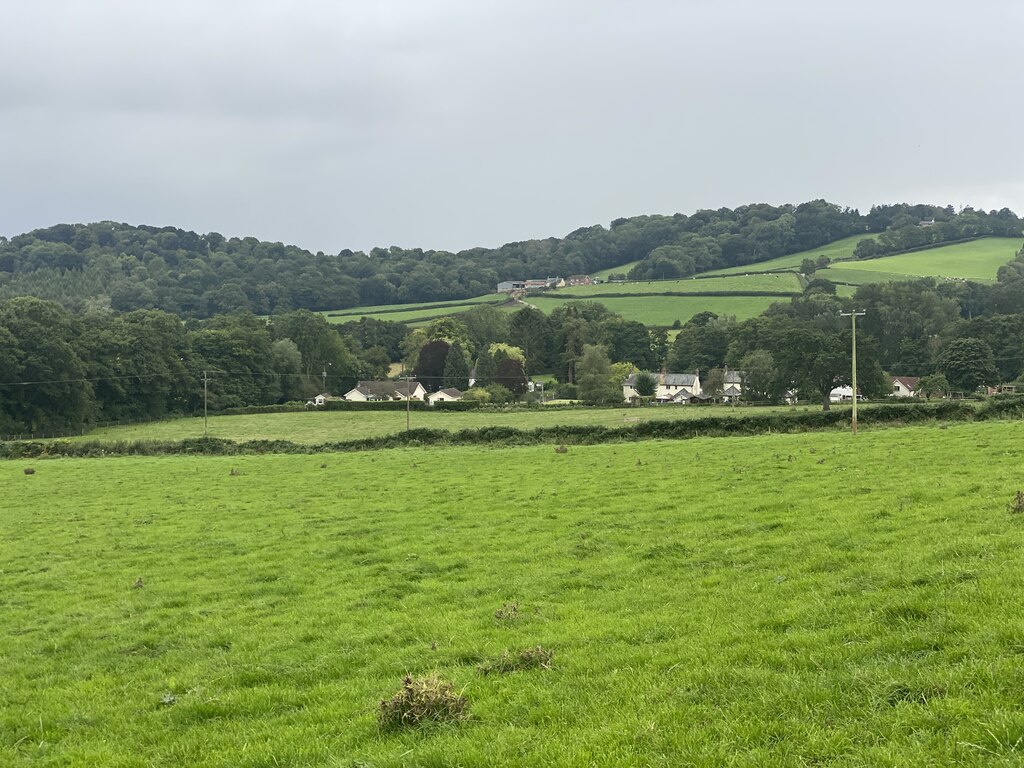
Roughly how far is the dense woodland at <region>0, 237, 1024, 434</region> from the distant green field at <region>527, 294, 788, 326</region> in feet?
25.8

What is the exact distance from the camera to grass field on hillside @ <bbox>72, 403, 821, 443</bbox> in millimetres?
80500

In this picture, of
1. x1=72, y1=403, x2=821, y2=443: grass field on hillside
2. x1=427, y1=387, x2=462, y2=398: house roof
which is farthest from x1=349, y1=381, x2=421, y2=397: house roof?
x1=72, y1=403, x2=821, y2=443: grass field on hillside

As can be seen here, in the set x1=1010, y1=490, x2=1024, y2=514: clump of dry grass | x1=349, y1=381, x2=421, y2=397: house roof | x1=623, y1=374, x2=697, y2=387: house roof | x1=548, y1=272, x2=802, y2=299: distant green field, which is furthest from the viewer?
x1=548, y1=272, x2=802, y2=299: distant green field

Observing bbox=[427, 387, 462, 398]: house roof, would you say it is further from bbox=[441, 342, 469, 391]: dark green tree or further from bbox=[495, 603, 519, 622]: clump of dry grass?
bbox=[495, 603, 519, 622]: clump of dry grass

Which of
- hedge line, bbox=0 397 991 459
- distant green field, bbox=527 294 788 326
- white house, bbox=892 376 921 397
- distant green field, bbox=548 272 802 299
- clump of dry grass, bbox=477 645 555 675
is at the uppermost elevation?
distant green field, bbox=548 272 802 299

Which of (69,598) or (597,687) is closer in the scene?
(597,687)

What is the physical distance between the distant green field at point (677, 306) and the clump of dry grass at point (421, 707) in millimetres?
154455

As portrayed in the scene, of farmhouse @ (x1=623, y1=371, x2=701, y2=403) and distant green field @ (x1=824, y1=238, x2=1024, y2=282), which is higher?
distant green field @ (x1=824, y1=238, x2=1024, y2=282)

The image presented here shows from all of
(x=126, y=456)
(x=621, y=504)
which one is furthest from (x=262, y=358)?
(x=621, y=504)

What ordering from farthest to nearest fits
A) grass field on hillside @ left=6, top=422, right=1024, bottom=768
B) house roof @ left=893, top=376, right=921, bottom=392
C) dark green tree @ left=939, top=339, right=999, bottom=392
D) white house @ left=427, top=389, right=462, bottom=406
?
white house @ left=427, top=389, right=462, bottom=406 < house roof @ left=893, top=376, right=921, bottom=392 < dark green tree @ left=939, top=339, right=999, bottom=392 < grass field on hillside @ left=6, top=422, right=1024, bottom=768

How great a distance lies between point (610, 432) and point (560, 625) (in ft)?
123

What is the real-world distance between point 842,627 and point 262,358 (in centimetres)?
12069

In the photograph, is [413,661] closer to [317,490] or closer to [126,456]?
[317,490]

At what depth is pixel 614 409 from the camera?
331 feet
